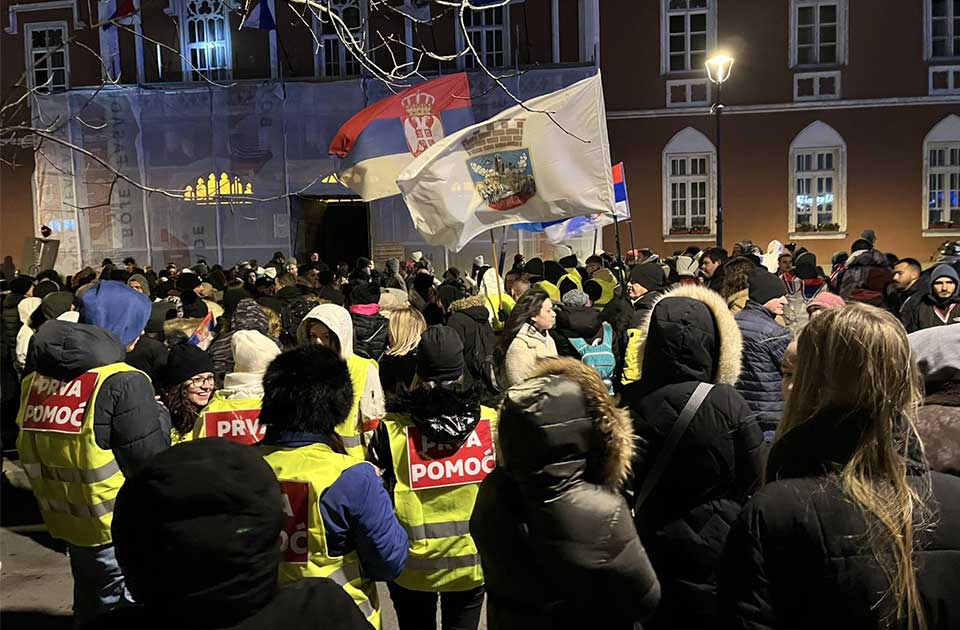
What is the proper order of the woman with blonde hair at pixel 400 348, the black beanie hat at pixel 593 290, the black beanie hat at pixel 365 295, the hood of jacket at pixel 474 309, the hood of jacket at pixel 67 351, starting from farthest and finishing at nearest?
the black beanie hat at pixel 365 295 → the black beanie hat at pixel 593 290 → the hood of jacket at pixel 474 309 → the woman with blonde hair at pixel 400 348 → the hood of jacket at pixel 67 351

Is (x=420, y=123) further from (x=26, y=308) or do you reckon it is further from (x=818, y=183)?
(x=818, y=183)

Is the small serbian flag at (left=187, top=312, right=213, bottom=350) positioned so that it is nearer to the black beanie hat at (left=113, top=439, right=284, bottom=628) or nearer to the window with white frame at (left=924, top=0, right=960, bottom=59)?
the black beanie hat at (left=113, top=439, right=284, bottom=628)

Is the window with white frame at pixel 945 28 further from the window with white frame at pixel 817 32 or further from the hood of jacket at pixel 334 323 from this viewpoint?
the hood of jacket at pixel 334 323

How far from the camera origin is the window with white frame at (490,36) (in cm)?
2233

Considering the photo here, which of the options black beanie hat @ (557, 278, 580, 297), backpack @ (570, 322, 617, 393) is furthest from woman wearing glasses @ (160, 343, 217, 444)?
black beanie hat @ (557, 278, 580, 297)

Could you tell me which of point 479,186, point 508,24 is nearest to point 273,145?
point 508,24

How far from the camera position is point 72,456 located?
3689mm

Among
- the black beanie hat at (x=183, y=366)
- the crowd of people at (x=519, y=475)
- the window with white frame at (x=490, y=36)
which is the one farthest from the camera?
the window with white frame at (x=490, y=36)

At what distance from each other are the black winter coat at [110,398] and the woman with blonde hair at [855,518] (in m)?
2.76

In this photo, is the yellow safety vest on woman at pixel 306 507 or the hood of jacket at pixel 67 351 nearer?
the yellow safety vest on woman at pixel 306 507

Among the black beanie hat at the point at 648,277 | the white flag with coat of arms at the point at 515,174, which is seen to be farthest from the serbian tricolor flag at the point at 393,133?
the black beanie hat at the point at 648,277

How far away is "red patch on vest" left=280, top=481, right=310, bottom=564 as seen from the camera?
Result: 261 cm

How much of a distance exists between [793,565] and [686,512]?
111 cm

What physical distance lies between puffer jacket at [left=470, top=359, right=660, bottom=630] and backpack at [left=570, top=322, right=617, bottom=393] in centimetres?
375
